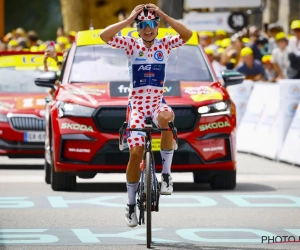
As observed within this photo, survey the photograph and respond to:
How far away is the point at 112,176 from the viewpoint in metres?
17.3

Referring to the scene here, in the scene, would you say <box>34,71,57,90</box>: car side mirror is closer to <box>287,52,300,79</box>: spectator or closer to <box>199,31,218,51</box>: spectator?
<box>287,52,300,79</box>: spectator

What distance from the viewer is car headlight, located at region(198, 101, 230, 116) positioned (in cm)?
1463

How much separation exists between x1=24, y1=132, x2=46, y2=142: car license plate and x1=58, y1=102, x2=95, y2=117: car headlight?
4143mm

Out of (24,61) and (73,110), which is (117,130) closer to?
(73,110)

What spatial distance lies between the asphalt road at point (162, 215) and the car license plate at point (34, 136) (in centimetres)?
145

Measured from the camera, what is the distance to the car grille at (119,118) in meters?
14.5

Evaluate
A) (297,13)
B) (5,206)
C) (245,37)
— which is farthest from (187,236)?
(297,13)

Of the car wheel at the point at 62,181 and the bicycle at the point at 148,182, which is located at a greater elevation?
the bicycle at the point at 148,182

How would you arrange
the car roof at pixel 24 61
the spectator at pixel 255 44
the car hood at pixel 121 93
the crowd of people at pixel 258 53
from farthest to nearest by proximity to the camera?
the spectator at pixel 255 44, the crowd of people at pixel 258 53, the car roof at pixel 24 61, the car hood at pixel 121 93

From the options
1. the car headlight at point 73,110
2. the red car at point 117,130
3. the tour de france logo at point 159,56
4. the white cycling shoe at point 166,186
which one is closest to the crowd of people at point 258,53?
the red car at point 117,130

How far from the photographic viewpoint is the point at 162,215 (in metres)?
12.8

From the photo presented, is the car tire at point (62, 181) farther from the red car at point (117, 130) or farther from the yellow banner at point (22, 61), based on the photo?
the yellow banner at point (22, 61)

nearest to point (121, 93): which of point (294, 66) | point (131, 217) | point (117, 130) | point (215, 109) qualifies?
point (117, 130)

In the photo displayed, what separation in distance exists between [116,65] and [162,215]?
3.34m
